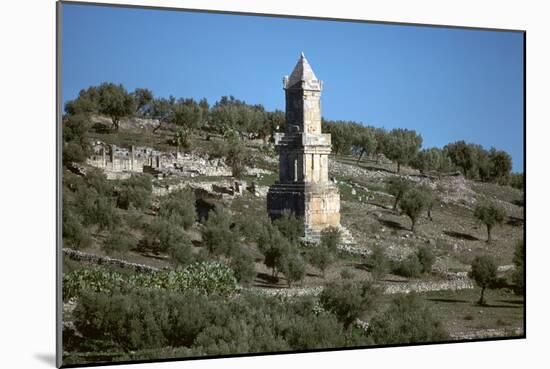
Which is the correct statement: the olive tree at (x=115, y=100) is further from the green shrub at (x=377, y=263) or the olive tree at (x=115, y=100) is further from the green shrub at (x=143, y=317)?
the green shrub at (x=377, y=263)

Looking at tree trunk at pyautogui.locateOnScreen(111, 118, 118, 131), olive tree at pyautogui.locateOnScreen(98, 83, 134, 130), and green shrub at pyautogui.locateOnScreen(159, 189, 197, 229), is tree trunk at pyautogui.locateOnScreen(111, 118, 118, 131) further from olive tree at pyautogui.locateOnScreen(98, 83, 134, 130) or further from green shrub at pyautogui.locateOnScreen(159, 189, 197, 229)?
green shrub at pyautogui.locateOnScreen(159, 189, 197, 229)

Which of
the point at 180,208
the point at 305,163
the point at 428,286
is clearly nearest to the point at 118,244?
the point at 180,208

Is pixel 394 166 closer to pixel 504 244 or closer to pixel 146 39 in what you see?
pixel 504 244

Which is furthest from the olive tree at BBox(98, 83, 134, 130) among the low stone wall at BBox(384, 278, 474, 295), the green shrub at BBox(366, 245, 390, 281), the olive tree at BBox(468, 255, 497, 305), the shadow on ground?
the olive tree at BBox(468, 255, 497, 305)

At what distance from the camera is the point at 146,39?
404 inches

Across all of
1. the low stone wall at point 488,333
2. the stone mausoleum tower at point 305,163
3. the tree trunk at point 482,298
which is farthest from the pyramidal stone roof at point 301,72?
the low stone wall at point 488,333

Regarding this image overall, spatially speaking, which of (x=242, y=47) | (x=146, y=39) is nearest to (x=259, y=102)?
(x=242, y=47)

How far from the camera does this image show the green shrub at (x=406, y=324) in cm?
1116

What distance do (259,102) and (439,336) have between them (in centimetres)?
347

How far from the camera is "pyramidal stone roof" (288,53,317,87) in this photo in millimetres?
10992

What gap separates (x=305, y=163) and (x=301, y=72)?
1.05 meters

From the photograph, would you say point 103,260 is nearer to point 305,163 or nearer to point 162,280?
point 162,280

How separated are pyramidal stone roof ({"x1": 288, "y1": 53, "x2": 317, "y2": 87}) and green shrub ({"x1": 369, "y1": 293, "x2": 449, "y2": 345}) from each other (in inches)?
108

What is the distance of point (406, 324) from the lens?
11.3 metres
